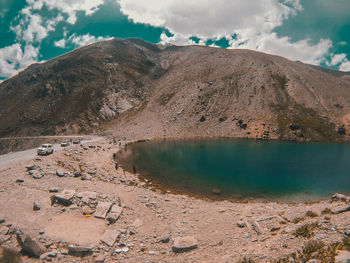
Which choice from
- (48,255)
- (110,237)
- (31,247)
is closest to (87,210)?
(110,237)

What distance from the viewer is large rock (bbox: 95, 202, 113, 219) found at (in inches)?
765

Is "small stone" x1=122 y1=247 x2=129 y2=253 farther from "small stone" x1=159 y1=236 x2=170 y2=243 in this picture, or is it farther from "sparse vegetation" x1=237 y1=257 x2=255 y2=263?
"sparse vegetation" x1=237 y1=257 x2=255 y2=263

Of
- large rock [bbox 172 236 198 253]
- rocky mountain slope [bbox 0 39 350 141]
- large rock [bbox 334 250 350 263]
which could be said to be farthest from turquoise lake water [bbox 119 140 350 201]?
rocky mountain slope [bbox 0 39 350 141]

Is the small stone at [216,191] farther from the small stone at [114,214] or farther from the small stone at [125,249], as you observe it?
the small stone at [125,249]

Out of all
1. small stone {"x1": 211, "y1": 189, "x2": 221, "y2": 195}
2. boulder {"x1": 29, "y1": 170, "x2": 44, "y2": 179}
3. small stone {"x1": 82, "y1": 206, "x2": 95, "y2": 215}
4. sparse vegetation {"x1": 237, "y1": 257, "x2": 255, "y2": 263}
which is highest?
boulder {"x1": 29, "y1": 170, "x2": 44, "y2": 179}

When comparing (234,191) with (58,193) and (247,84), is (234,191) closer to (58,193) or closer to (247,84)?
(58,193)

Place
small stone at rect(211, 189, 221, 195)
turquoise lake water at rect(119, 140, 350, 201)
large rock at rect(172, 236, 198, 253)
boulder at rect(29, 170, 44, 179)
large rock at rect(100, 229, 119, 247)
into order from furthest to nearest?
turquoise lake water at rect(119, 140, 350, 201)
small stone at rect(211, 189, 221, 195)
boulder at rect(29, 170, 44, 179)
large rock at rect(100, 229, 119, 247)
large rock at rect(172, 236, 198, 253)

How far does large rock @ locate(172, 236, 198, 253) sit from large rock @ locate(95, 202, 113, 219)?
8.07m

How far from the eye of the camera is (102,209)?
2033 cm

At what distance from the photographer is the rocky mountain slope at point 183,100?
3711 inches

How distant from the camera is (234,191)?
105ft

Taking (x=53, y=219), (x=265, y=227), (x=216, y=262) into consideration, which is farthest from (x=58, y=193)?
(x=265, y=227)

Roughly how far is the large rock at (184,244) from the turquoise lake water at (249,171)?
1502cm

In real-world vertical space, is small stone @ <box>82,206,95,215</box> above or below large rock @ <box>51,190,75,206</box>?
below
